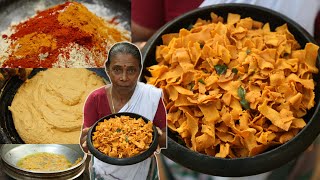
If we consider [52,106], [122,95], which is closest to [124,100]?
[122,95]

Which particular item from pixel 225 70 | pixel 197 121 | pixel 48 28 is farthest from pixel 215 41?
pixel 48 28

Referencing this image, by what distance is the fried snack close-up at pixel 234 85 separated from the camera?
0.89 m

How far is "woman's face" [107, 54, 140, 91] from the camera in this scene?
0.76 metres

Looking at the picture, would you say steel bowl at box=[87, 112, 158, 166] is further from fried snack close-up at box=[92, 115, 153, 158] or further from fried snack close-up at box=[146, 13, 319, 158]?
fried snack close-up at box=[146, 13, 319, 158]

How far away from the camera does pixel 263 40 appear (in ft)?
3.43

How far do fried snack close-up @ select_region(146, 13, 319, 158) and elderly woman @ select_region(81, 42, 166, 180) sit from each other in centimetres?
8

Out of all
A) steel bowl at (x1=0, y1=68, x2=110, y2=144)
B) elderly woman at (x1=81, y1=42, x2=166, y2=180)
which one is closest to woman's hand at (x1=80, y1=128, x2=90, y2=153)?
elderly woman at (x1=81, y1=42, x2=166, y2=180)

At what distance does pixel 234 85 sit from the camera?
93cm

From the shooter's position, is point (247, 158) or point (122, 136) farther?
point (247, 158)

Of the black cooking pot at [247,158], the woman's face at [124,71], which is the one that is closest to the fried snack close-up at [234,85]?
the black cooking pot at [247,158]

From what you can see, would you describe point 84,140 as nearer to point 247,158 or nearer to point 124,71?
point 124,71

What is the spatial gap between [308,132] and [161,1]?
549mm

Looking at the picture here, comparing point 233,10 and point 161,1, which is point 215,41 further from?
point 161,1

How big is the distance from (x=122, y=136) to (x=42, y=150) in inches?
6.8
